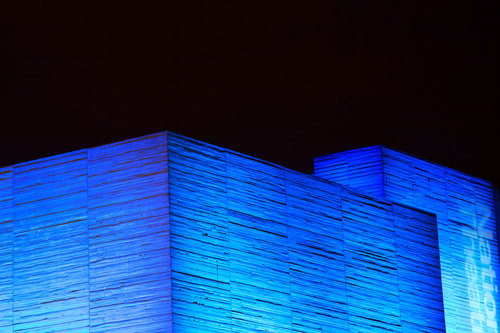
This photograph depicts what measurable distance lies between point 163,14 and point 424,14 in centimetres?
383

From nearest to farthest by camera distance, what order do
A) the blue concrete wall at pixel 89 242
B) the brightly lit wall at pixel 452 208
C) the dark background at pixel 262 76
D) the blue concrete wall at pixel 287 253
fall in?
the blue concrete wall at pixel 89 242
the blue concrete wall at pixel 287 253
the brightly lit wall at pixel 452 208
the dark background at pixel 262 76

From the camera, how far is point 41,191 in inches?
277

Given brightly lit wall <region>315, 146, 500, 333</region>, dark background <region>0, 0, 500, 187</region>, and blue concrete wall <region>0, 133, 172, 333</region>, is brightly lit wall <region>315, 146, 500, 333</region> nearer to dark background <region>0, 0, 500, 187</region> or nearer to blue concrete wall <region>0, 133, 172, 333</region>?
dark background <region>0, 0, 500, 187</region>

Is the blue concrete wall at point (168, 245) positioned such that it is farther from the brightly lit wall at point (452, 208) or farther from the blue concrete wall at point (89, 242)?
the brightly lit wall at point (452, 208)

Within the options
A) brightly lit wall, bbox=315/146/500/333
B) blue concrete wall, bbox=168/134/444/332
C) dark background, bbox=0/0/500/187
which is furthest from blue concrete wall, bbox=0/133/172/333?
dark background, bbox=0/0/500/187

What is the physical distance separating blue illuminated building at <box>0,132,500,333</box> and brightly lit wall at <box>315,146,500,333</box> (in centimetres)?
106

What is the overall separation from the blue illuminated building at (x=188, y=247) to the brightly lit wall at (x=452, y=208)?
1059 millimetres

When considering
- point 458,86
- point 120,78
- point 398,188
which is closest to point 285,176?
point 398,188

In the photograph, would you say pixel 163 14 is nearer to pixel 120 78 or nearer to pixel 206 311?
pixel 120 78

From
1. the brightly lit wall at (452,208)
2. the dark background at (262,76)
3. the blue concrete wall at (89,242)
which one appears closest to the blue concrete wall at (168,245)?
the blue concrete wall at (89,242)

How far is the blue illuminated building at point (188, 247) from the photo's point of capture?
648 centimetres

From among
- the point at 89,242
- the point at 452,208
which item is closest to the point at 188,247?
the point at 89,242

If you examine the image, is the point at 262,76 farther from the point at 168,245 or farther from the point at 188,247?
the point at 168,245

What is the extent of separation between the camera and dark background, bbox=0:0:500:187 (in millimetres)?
12227
